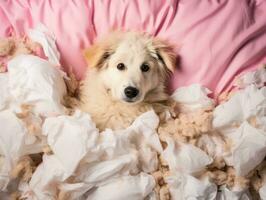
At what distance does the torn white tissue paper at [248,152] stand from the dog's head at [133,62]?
1.12 ft

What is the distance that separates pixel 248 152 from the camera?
129 cm

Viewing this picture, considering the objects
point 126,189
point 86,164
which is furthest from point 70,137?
point 126,189

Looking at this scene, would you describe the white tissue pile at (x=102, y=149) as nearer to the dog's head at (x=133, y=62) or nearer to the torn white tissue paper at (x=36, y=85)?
the torn white tissue paper at (x=36, y=85)

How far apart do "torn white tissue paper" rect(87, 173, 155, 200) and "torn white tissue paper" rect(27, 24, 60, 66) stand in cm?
49

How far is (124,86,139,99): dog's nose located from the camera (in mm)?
1390

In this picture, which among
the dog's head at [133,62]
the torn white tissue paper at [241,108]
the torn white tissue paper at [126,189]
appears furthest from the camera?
the dog's head at [133,62]

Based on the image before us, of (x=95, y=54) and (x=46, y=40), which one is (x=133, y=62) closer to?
(x=95, y=54)

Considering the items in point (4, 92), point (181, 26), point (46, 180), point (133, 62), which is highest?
point (181, 26)

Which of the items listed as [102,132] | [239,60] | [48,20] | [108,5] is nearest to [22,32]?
[48,20]

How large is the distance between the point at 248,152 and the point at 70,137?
0.55 meters

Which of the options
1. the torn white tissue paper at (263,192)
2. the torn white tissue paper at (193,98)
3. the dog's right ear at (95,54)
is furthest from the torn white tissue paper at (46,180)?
the torn white tissue paper at (263,192)

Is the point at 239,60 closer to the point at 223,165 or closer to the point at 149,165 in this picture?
the point at 223,165

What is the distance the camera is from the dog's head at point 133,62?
4.78 ft

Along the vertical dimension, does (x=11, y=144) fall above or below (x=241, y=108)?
below
